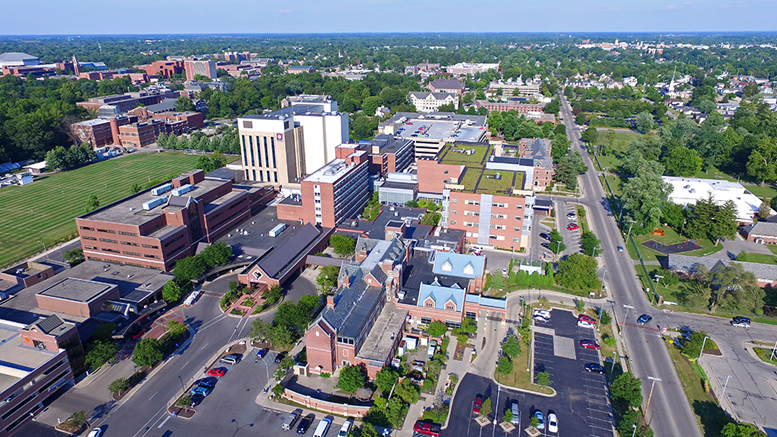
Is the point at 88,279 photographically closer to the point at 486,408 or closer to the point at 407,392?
the point at 407,392

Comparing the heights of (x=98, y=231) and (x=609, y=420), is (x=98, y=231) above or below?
above

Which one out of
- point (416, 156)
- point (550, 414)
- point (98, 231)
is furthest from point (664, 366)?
point (416, 156)

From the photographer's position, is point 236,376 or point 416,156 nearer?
point 236,376

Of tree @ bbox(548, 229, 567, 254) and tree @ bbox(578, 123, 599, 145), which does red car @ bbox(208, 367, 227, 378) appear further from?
tree @ bbox(578, 123, 599, 145)

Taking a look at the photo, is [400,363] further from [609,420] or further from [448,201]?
[448,201]

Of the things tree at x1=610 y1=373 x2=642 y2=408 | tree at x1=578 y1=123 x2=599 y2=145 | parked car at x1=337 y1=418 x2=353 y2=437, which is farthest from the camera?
tree at x1=578 y1=123 x2=599 y2=145

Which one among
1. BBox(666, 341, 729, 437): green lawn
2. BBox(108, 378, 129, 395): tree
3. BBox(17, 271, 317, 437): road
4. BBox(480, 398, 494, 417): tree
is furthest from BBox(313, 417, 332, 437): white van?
BBox(666, 341, 729, 437): green lawn
